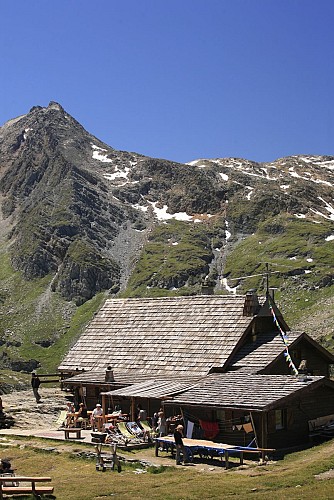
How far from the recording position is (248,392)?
28.6m

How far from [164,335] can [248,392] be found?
1268 centimetres

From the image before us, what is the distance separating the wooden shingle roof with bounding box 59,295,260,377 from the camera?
37312 millimetres

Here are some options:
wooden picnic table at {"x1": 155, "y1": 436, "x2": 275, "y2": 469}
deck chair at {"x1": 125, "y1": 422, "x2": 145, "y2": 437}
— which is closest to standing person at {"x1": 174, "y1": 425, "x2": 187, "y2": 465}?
wooden picnic table at {"x1": 155, "y1": 436, "x2": 275, "y2": 469}

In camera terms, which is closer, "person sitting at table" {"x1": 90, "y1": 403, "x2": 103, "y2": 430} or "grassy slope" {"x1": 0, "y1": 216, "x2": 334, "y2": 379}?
"person sitting at table" {"x1": 90, "y1": 403, "x2": 103, "y2": 430}

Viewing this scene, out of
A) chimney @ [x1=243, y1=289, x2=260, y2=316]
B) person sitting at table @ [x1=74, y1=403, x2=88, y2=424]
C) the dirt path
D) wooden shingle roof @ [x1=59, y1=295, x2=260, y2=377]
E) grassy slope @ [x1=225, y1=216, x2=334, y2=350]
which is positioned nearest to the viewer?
person sitting at table @ [x1=74, y1=403, x2=88, y2=424]

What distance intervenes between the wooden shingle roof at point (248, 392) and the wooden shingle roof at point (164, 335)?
16.0 ft

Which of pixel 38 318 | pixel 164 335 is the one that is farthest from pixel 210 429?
pixel 38 318

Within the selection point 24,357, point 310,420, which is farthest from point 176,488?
point 24,357

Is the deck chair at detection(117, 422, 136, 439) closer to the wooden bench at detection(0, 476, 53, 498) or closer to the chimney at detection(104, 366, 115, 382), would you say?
the chimney at detection(104, 366, 115, 382)

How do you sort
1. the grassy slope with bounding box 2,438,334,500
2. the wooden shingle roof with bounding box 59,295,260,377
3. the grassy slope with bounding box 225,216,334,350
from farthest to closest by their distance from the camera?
the grassy slope with bounding box 225,216,334,350, the wooden shingle roof with bounding box 59,295,260,377, the grassy slope with bounding box 2,438,334,500

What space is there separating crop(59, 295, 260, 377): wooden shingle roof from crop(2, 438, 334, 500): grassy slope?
1046 centimetres

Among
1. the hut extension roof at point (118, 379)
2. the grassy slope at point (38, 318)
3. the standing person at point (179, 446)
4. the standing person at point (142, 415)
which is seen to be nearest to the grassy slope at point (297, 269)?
the grassy slope at point (38, 318)

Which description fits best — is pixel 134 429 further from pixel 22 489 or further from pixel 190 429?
pixel 22 489

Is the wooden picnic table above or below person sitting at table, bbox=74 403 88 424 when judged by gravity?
below
